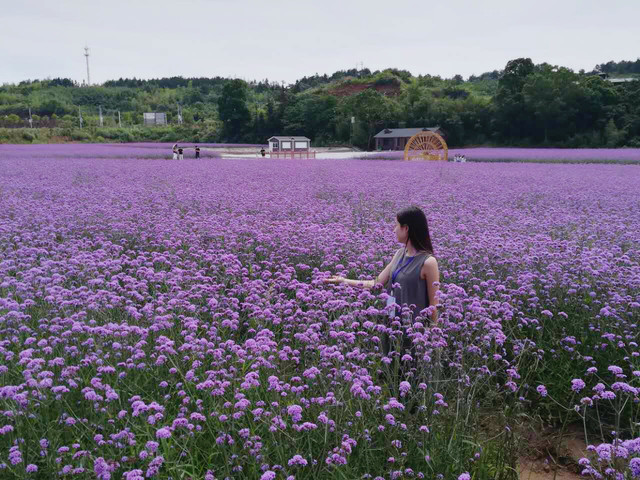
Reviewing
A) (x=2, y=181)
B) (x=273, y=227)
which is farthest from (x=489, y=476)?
(x=2, y=181)

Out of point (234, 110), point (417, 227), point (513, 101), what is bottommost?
point (417, 227)

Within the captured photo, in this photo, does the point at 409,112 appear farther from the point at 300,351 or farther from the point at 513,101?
the point at 300,351

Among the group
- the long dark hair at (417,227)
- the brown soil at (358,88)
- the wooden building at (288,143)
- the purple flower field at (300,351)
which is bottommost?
the purple flower field at (300,351)

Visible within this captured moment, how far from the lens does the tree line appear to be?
145 feet

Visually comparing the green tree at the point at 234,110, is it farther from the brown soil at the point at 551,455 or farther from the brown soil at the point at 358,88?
the brown soil at the point at 551,455

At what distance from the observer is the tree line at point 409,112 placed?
145ft

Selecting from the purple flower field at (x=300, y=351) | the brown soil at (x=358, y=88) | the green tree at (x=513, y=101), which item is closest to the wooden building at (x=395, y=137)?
the green tree at (x=513, y=101)

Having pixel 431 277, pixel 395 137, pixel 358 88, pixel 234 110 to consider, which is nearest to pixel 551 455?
pixel 431 277

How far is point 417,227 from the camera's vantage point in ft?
12.2

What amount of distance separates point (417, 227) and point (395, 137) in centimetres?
5265

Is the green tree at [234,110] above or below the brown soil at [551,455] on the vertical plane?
above

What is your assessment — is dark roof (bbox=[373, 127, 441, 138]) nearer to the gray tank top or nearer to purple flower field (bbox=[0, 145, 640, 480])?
purple flower field (bbox=[0, 145, 640, 480])

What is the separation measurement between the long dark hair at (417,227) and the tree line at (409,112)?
139ft

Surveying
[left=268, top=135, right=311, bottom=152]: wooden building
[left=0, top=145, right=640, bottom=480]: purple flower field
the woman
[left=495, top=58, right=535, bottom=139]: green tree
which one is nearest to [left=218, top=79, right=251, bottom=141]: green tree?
[left=268, top=135, right=311, bottom=152]: wooden building
